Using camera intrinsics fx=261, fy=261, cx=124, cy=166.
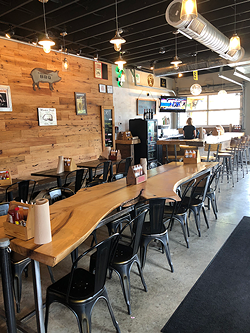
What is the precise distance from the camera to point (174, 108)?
10125mm

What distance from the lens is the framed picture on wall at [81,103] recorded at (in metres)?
6.66

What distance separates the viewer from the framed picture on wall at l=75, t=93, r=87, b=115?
666 centimetres

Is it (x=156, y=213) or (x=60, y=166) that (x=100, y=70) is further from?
(x=156, y=213)

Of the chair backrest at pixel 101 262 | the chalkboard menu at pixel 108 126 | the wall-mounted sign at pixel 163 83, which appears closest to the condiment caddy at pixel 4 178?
the chair backrest at pixel 101 262

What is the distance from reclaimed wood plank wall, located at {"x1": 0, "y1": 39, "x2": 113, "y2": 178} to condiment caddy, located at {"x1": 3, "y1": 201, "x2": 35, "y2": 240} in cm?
364

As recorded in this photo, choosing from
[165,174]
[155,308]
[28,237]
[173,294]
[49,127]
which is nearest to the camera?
[28,237]

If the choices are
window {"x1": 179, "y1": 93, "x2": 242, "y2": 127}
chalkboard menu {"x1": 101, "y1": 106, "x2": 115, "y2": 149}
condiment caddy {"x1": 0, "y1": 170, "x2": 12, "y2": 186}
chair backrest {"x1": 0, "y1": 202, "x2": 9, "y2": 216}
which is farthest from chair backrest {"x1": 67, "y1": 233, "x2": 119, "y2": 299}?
window {"x1": 179, "y1": 93, "x2": 242, "y2": 127}

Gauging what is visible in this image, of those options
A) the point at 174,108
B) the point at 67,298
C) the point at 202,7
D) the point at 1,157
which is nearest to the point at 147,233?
the point at 67,298

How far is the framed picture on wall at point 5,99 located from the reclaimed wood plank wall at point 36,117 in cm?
9

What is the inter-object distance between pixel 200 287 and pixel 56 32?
17.1 feet

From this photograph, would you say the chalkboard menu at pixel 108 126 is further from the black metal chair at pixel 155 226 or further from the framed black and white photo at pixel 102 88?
the black metal chair at pixel 155 226

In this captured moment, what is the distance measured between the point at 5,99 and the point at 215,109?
340 inches

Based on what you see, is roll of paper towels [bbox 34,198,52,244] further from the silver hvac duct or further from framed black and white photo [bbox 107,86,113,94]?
framed black and white photo [bbox 107,86,113,94]

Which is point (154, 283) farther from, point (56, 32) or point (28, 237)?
point (56, 32)
